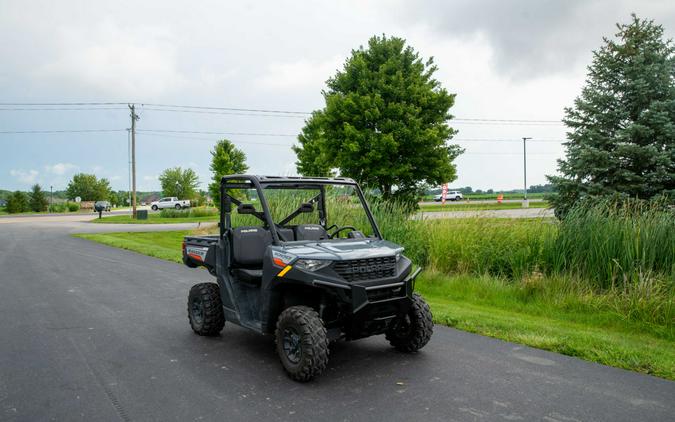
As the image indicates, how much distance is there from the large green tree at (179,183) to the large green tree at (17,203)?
20.2m

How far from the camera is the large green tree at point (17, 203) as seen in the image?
7075 cm

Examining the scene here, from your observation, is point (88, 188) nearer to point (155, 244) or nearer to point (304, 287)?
point (155, 244)

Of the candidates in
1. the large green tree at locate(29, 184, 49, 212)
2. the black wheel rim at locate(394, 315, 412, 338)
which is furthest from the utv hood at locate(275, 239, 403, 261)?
the large green tree at locate(29, 184, 49, 212)

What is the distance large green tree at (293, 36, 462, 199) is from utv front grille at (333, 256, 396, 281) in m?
19.2

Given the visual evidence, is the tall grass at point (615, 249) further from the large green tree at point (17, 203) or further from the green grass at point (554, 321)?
the large green tree at point (17, 203)

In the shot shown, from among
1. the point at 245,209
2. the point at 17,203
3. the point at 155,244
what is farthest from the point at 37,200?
the point at 245,209

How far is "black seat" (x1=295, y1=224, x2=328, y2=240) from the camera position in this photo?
19.6 feet

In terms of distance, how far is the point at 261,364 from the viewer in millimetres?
5559

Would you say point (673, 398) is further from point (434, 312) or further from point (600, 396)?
point (434, 312)

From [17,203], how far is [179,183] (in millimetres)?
23796

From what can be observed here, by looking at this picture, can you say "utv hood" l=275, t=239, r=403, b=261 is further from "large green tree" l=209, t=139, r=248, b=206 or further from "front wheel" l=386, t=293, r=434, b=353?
"large green tree" l=209, t=139, r=248, b=206

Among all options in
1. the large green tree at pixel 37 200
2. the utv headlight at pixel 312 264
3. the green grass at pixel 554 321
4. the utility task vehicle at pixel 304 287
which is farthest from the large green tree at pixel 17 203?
the utv headlight at pixel 312 264

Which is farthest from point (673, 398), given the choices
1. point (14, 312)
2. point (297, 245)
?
point (14, 312)

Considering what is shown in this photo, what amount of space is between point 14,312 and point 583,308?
8653mm
